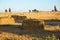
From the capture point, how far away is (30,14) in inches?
2530

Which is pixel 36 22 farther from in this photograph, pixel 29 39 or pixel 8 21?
pixel 8 21

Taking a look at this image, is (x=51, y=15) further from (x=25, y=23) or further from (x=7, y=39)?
(x=7, y=39)

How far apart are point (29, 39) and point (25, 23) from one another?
1072cm

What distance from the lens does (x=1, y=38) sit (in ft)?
49.8

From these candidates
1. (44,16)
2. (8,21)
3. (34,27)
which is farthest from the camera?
(44,16)

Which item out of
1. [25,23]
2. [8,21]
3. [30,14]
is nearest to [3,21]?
[8,21]

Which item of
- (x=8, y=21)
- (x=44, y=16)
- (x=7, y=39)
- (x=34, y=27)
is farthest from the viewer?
(x=44, y=16)

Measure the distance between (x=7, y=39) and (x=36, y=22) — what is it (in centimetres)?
1071

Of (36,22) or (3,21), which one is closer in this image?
(36,22)

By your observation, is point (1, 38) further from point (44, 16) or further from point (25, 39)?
point (44, 16)

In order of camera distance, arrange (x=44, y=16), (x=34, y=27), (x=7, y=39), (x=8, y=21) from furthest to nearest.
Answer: (x=44, y=16), (x=8, y=21), (x=34, y=27), (x=7, y=39)

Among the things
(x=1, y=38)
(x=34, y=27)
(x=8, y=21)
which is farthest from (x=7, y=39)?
(x=8, y=21)

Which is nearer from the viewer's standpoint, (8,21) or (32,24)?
(32,24)

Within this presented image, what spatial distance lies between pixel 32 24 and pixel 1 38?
9.73 metres
